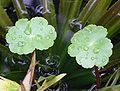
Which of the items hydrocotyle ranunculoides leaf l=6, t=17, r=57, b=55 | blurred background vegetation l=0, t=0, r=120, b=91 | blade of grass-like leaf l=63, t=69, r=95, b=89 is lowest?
blade of grass-like leaf l=63, t=69, r=95, b=89

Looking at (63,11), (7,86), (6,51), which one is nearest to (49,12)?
(63,11)

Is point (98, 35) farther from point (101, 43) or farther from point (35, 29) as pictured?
point (35, 29)

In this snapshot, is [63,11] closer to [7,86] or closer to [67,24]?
[67,24]

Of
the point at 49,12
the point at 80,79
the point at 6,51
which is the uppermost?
the point at 49,12

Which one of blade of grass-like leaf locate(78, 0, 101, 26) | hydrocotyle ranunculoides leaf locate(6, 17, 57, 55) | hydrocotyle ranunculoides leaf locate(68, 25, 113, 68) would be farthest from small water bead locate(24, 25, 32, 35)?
blade of grass-like leaf locate(78, 0, 101, 26)

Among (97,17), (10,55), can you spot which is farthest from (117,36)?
(10,55)

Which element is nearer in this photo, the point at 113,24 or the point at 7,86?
the point at 7,86

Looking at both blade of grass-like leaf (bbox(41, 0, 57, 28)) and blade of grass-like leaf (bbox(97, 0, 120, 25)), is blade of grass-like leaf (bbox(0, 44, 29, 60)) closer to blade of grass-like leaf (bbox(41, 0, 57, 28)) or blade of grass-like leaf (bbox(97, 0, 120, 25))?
blade of grass-like leaf (bbox(41, 0, 57, 28))
